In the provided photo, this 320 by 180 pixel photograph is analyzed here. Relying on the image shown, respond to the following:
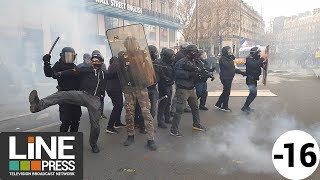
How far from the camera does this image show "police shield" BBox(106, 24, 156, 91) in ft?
14.8

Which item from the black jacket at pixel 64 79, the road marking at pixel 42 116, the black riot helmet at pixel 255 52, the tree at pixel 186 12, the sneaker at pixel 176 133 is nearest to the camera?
the black jacket at pixel 64 79

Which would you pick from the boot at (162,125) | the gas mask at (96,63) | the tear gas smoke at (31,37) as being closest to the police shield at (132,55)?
the gas mask at (96,63)

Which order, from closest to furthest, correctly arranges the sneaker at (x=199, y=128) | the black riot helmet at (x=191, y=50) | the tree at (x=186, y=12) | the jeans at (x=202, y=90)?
the black riot helmet at (x=191, y=50) → the sneaker at (x=199, y=128) → the jeans at (x=202, y=90) → the tree at (x=186, y=12)

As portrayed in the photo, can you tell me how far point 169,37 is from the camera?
32.0m

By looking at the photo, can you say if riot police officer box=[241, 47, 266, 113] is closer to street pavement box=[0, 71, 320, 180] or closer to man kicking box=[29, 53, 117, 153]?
street pavement box=[0, 71, 320, 180]

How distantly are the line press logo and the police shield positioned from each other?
47.7 inches

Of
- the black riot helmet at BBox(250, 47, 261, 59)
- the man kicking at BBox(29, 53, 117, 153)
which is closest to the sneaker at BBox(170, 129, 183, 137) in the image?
the man kicking at BBox(29, 53, 117, 153)

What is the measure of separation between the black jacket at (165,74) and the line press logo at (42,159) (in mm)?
2055

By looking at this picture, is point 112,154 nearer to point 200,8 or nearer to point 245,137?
point 245,137

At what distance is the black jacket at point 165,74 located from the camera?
5477 millimetres

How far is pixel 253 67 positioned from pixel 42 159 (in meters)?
5.03

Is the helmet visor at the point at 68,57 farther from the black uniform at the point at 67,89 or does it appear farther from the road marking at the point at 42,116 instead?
the road marking at the point at 42,116

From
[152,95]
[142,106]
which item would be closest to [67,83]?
[142,106]

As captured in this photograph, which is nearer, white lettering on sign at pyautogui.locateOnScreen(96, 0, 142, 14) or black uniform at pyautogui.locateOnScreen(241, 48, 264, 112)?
black uniform at pyautogui.locateOnScreen(241, 48, 264, 112)
